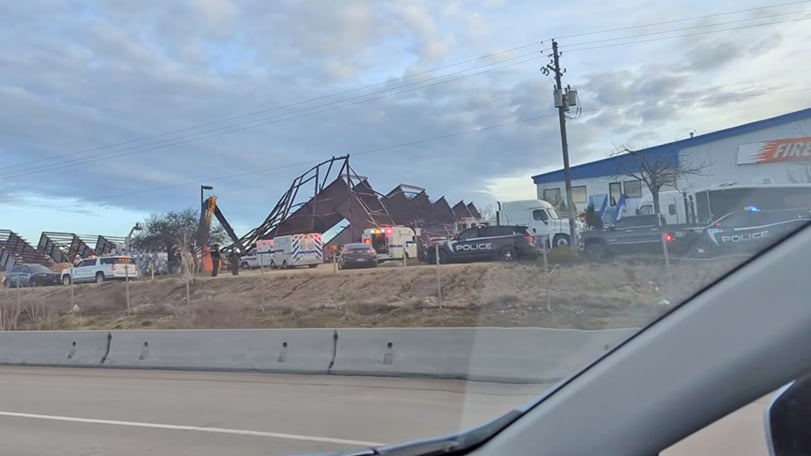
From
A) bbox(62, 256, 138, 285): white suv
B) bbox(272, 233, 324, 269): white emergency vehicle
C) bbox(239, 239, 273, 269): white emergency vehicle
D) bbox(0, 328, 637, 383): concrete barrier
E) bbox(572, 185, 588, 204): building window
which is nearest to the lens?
bbox(0, 328, 637, 383): concrete barrier

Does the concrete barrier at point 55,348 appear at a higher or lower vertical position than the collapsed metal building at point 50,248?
lower

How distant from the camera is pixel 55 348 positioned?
15055 mm

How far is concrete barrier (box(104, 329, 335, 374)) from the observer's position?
1188 cm

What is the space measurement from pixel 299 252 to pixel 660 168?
129 ft

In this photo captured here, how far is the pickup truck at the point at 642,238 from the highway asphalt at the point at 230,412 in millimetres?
1810

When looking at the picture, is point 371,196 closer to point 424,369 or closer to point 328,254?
point 328,254

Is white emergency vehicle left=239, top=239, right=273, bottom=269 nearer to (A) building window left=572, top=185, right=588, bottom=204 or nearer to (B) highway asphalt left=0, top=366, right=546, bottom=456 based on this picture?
(B) highway asphalt left=0, top=366, right=546, bottom=456

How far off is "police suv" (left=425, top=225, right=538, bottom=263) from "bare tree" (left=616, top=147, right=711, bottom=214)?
2176 cm

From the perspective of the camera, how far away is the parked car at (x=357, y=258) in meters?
32.7

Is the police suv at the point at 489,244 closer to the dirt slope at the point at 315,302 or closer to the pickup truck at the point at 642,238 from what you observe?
the dirt slope at the point at 315,302

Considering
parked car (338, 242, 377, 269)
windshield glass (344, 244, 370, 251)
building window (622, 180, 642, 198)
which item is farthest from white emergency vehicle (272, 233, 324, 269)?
building window (622, 180, 642, 198)

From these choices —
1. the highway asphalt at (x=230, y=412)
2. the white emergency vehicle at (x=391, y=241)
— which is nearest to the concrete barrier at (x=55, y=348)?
the highway asphalt at (x=230, y=412)

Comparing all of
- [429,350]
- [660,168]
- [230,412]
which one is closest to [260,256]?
[429,350]

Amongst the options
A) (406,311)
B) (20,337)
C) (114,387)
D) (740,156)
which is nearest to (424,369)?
(114,387)
